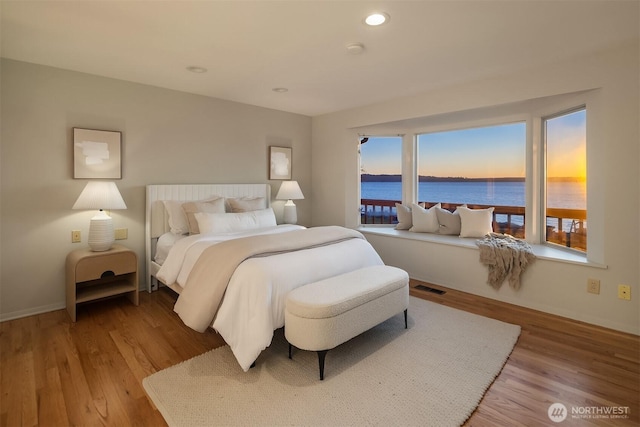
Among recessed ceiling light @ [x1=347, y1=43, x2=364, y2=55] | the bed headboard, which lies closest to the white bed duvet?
the bed headboard

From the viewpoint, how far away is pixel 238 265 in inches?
89.2

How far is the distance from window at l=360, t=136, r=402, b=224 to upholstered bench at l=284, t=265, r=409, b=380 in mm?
2465

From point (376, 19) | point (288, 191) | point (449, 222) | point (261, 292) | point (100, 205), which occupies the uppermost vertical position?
point (376, 19)

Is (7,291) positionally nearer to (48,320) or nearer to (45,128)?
(48,320)

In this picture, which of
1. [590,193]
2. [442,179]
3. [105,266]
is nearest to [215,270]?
[105,266]

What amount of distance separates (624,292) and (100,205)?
4.55 m

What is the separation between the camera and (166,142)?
3.69 meters

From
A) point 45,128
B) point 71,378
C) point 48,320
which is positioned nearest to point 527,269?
point 71,378

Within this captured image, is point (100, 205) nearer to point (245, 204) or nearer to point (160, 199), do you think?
point (160, 199)

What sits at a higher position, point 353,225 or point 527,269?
point 353,225

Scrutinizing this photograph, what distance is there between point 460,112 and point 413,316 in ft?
7.69

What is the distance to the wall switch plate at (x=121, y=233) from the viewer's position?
11.1 feet

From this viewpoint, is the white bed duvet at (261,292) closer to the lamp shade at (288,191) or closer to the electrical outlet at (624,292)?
the lamp shade at (288,191)

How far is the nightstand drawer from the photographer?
2.85 m
